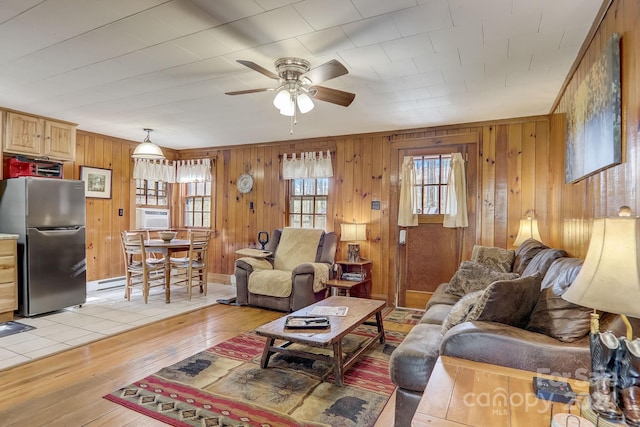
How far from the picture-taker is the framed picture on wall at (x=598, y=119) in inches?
70.1

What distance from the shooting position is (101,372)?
271cm

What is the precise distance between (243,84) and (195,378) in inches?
94.5

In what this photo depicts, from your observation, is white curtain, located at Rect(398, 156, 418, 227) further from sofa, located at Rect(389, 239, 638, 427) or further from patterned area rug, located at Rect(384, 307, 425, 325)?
sofa, located at Rect(389, 239, 638, 427)

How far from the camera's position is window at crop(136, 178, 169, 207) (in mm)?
6043

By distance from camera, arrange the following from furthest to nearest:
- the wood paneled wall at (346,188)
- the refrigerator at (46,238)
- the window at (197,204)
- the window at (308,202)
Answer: the window at (197,204) → the window at (308,202) → the wood paneled wall at (346,188) → the refrigerator at (46,238)

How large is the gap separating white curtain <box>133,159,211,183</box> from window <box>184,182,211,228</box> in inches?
10.2

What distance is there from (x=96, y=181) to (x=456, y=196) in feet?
16.5

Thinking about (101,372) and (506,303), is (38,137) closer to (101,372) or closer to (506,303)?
(101,372)

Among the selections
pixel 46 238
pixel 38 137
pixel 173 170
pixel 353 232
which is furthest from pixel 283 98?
pixel 173 170

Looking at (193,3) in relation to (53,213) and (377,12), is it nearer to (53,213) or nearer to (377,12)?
(377,12)

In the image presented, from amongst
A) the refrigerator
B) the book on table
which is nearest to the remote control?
A: the book on table

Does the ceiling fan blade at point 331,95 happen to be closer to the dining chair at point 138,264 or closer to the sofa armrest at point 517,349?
the sofa armrest at point 517,349

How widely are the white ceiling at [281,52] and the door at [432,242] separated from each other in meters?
0.60

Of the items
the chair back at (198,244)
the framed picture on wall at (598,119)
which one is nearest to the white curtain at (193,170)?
the chair back at (198,244)
